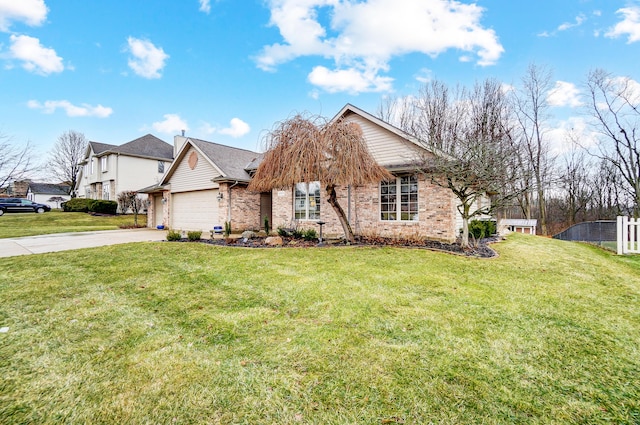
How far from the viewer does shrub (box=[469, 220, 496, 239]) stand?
11.3 m

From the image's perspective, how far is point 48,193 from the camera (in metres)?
46.8

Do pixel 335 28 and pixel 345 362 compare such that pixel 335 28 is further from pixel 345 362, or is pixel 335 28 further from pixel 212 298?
pixel 345 362

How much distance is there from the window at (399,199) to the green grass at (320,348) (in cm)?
530

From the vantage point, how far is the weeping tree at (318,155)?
9.16m

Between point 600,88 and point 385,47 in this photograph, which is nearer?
point 385,47

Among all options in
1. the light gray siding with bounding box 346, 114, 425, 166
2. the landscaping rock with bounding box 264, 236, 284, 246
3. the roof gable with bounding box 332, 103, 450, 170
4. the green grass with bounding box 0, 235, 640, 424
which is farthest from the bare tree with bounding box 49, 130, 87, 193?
the green grass with bounding box 0, 235, 640, 424

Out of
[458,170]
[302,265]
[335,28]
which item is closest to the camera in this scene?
[302,265]

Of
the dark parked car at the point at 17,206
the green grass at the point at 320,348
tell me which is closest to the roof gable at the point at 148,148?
the dark parked car at the point at 17,206

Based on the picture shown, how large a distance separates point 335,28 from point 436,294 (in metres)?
13.3

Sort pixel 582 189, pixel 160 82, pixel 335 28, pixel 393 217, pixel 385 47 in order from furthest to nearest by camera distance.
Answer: pixel 582 189
pixel 160 82
pixel 385 47
pixel 335 28
pixel 393 217

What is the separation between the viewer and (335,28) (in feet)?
44.0

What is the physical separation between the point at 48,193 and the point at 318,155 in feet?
192

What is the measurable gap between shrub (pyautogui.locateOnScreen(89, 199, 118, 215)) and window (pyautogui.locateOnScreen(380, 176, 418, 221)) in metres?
26.6

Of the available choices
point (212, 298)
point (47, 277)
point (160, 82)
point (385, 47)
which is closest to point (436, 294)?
point (212, 298)
